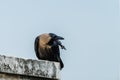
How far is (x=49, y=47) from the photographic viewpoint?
8.70 metres

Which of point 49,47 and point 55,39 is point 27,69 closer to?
point 49,47

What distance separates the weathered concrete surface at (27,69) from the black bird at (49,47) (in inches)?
9.8

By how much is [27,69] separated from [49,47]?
0.72 meters

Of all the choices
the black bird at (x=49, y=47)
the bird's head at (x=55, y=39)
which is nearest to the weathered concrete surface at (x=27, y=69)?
the black bird at (x=49, y=47)

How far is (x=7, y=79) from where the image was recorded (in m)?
7.96

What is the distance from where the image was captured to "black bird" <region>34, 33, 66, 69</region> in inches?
341

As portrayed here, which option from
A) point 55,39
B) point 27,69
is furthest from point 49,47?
point 27,69

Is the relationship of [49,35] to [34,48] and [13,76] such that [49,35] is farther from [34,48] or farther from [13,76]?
[13,76]

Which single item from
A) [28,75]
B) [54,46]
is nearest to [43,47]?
[54,46]

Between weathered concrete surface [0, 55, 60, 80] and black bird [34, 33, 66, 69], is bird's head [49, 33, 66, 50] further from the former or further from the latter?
weathered concrete surface [0, 55, 60, 80]

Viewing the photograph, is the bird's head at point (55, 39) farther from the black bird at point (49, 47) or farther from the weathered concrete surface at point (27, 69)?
the weathered concrete surface at point (27, 69)

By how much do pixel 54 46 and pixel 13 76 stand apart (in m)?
1.03

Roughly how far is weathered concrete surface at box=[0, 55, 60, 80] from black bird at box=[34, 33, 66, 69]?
0.82 feet

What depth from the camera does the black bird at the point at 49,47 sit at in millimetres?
8656
